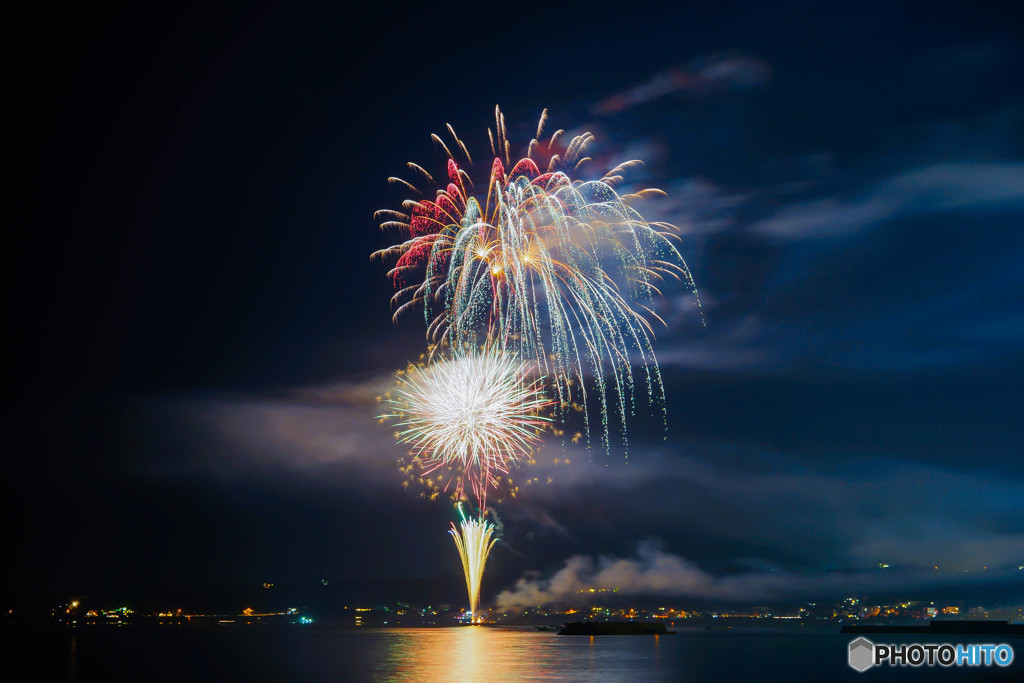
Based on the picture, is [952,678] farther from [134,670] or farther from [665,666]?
[134,670]

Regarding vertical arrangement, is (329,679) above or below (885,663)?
above

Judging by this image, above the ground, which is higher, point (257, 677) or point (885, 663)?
point (257, 677)

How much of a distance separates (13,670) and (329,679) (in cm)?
3060

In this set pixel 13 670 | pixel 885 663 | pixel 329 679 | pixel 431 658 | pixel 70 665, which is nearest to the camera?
pixel 329 679

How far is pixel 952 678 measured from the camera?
7044 cm

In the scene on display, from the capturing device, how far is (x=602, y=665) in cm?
7800

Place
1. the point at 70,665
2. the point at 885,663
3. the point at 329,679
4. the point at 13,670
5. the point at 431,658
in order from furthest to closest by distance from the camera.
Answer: the point at 885,663 → the point at 431,658 → the point at 70,665 → the point at 13,670 → the point at 329,679

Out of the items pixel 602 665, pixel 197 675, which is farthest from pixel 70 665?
pixel 602 665

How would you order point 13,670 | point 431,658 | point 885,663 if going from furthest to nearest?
point 885,663, point 431,658, point 13,670

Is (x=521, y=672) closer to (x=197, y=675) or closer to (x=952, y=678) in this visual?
(x=197, y=675)

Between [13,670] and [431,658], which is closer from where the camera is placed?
[13,670]

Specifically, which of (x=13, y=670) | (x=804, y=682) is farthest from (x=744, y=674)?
(x=13, y=670)

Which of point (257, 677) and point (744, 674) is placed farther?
point (744, 674)

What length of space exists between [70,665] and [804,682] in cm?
6849
